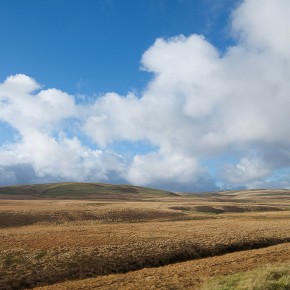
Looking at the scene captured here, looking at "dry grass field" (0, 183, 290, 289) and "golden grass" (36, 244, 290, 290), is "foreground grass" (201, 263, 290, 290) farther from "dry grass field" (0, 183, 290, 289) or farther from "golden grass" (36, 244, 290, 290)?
"golden grass" (36, 244, 290, 290)

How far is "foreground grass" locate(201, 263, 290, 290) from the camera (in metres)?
20.5

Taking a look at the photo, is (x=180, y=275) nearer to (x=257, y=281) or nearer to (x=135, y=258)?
(x=257, y=281)

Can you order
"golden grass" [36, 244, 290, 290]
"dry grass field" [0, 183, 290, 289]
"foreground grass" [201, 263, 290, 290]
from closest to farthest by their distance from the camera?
1. "foreground grass" [201, 263, 290, 290]
2. "golden grass" [36, 244, 290, 290]
3. "dry grass field" [0, 183, 290, 289]

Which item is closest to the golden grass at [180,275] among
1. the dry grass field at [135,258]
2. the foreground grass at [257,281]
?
the dry grass field at [135,258]

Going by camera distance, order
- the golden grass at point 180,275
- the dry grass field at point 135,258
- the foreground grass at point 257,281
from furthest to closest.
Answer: the dry grass field at point 135,258
the golden grass at point 180,275
the foreground grass at point 257,281

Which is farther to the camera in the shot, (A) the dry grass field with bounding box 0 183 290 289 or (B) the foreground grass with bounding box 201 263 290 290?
(A) the dry grass field with bounding box 0 183 290 289

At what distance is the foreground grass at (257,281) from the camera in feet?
67.2

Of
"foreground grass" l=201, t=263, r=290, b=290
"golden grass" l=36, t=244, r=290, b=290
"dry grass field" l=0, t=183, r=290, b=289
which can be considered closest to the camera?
"foreground grass" l=201, t=263, r=290, b=290

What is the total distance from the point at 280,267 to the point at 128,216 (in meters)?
43.9

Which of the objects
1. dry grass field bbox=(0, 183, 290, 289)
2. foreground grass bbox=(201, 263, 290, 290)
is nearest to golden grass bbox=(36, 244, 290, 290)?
dry grass field bbox=(0, 183, 290, 289)

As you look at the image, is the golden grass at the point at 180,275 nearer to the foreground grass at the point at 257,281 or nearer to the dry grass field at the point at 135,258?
the dry grass field at the point at 135,258

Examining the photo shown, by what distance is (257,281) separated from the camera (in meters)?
21.2

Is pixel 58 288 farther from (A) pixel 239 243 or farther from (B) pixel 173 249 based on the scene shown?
(A) pixel 239 243

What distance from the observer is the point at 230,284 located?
2131 centimetres
